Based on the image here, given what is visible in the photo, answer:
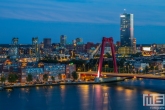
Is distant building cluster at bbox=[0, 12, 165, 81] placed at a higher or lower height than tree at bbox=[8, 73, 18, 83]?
higher

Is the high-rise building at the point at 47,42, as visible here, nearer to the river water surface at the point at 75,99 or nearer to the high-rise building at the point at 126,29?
the high-rise building at the point at 126,29

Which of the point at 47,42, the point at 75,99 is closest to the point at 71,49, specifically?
the point at 47,42

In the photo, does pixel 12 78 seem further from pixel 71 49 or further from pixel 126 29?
pixel 126 29

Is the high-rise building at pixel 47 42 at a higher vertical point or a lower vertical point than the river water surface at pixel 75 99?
higher

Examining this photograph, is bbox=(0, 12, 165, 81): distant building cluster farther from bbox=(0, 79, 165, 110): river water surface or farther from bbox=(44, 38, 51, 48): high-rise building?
bbox=(0, 79, 165, 110): river water surface

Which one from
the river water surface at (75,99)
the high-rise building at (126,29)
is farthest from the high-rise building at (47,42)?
the river water surface at (75,99)

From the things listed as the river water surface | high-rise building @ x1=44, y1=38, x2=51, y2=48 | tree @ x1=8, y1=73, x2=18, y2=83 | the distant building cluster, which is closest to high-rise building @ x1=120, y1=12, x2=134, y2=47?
the distant building cluster

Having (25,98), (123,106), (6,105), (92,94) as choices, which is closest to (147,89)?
(92,94)

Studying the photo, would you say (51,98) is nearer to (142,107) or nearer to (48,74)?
(142,107)
